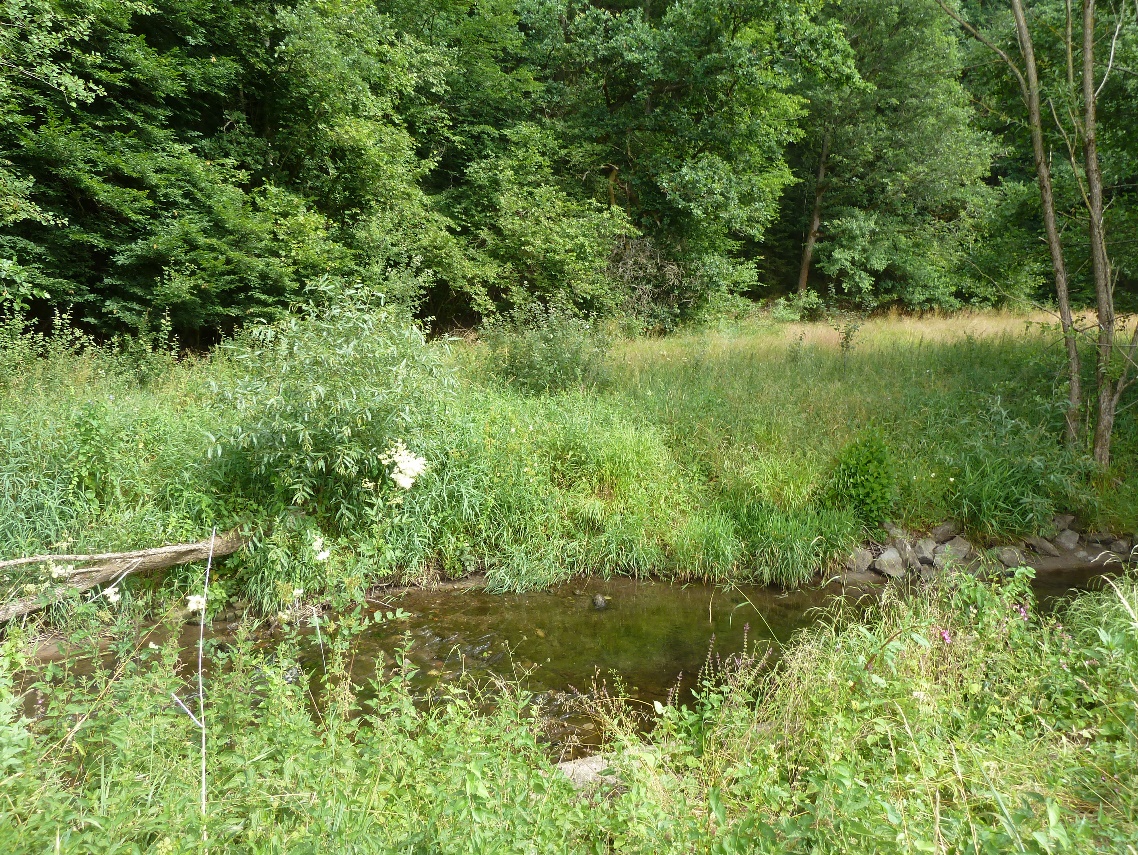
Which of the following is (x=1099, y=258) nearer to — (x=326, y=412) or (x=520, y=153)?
(x=326, y=412)

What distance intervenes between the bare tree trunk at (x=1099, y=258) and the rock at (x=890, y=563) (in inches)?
111

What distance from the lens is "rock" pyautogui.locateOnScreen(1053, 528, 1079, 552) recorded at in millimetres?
6707

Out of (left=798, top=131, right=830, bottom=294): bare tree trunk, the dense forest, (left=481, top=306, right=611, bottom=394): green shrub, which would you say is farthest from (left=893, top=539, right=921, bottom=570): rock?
(left=798, top=131, right=830, bottom=294): bare tree trunk

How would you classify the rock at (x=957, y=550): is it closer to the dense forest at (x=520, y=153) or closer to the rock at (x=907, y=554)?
the rock at (x=907, y=554)

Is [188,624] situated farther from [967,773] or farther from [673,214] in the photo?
[673,214]

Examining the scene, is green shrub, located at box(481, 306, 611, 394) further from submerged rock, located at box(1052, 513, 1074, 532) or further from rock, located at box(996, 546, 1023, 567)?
submerged rock, located at box(1052, 513, 1074, 532)

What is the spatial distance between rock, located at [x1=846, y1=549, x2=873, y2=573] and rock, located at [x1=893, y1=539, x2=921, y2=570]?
0.33 meters

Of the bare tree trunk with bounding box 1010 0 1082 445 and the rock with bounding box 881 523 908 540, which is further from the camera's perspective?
the bare tree trunk with bounding box 1010 0 1082 445

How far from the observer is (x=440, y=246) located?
46.8 ft

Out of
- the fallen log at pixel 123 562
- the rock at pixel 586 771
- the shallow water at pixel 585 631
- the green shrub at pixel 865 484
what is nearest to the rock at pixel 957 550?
the green shrub at pixel 865 484

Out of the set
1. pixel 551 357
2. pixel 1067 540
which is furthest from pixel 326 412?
pixel 1067 540

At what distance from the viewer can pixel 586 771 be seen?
3.16 m

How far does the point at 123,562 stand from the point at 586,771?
373 centimetres

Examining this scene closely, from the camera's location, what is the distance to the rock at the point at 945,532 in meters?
6.77
